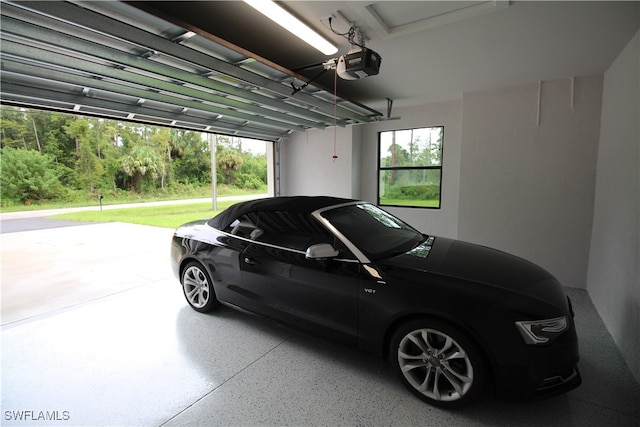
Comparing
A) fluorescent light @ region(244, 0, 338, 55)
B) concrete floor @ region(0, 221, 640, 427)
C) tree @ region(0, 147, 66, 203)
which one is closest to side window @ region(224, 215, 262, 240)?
concrete floor @ region(0, 221, 640, 427)

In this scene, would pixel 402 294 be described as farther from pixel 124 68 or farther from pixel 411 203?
pixel 411 203

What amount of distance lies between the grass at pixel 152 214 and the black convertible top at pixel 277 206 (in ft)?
37.3

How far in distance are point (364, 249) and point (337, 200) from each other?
2.63ft

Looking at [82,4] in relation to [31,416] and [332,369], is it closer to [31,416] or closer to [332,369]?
[31,416]

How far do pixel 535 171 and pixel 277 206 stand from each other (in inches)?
149

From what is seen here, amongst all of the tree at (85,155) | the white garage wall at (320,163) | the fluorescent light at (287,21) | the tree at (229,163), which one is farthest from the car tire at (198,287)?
the tree at (229,163)

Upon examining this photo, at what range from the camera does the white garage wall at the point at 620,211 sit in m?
2.23

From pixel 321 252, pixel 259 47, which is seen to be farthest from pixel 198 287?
pixel 259 47

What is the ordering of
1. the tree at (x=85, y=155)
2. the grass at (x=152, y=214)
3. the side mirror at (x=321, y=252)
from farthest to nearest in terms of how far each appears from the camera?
the tree at (x=85, y=155), the grass at (x=152, y=214), the side mirror at (x=321, y=252)

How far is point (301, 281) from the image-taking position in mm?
2213

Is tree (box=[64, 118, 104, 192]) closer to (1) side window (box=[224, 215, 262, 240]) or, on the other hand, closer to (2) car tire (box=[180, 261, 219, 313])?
(2) car tire (box=[180, 261, 219, 313])

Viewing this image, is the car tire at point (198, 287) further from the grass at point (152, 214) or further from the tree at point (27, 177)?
the tree at point (27, 177)

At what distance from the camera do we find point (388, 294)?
184 cm

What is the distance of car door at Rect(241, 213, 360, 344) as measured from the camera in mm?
2033
